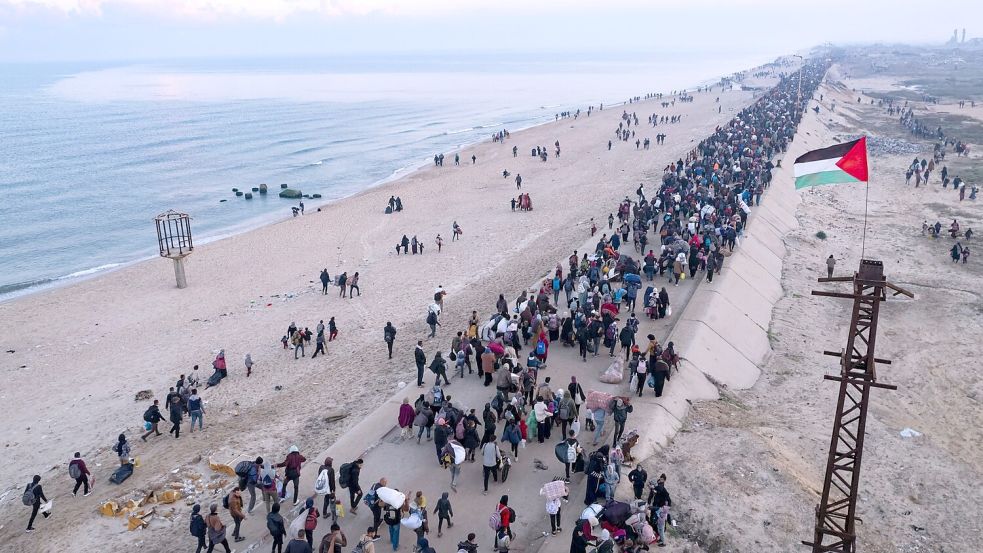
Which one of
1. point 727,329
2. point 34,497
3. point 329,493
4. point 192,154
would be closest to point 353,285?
point 727,329

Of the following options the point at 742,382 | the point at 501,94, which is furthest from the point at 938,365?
the point at 501,94

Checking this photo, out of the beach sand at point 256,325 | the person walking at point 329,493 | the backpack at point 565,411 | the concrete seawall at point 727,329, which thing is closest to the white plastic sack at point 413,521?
the person walking at point 329,493

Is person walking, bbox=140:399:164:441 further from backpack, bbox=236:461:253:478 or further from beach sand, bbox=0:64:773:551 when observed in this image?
backpack, bbox=236:461:253:478

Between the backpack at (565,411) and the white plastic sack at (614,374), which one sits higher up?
the backpack at (565,411)

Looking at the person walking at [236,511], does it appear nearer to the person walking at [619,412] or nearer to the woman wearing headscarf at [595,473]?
the woman wearing headscarf at [595,473]

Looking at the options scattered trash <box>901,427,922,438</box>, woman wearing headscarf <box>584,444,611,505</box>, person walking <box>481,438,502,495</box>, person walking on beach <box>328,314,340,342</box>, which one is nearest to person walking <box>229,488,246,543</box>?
person walking <box>481,438,502,495</box>

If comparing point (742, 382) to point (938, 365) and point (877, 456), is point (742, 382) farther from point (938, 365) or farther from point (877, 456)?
point (938, 365)

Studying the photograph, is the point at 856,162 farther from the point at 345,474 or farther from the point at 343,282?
the point at 343,282
